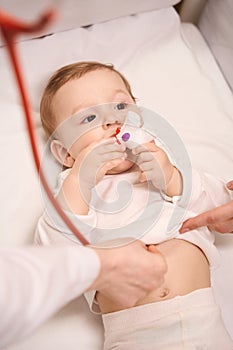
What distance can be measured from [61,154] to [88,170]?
4.7 inches

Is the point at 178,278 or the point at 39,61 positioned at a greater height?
the point at 39,61

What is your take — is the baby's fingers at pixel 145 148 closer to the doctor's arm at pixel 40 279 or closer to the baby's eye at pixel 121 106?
the baby's eye at pixel 121 106

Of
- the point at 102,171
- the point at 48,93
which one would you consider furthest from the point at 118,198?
the point at 48,93

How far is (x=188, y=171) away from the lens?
41.8 inches

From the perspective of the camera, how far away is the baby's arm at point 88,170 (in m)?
1.00

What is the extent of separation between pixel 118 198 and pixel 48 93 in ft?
0.94

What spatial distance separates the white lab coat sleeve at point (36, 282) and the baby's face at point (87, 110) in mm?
423

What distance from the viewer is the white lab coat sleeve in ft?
1.92

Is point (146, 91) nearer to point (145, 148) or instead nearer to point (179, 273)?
point (145, 148)

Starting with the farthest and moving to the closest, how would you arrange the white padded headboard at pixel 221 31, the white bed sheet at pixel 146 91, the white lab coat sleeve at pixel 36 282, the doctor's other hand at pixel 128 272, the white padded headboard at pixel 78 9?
the white padded headboard at pixel 221 31 → the white padded headboard at pixel 78 9 → the white bed sheet at pixel 146 91 → the doctor's other hand at pixel 128 272 → the white lab coat sleeve at pixel 36 282

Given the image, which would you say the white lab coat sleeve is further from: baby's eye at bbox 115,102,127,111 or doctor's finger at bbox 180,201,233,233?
baby's eye at bbox 115,102,127,111

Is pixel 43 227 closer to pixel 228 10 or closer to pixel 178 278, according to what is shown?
pixel 178 278

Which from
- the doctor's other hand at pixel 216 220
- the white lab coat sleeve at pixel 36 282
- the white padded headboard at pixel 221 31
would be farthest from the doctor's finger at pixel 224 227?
the white padded headboard at pixel 221 31

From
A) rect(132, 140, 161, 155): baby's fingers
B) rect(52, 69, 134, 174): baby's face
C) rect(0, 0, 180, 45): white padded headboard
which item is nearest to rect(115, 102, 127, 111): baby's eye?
rect(52, 69, 134, 174): baby's face
